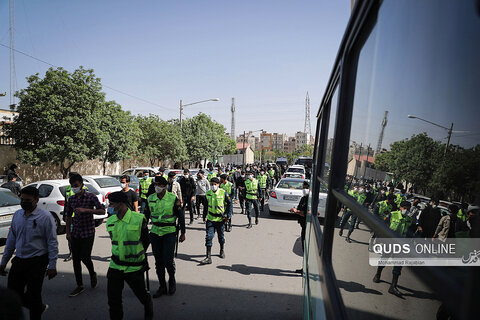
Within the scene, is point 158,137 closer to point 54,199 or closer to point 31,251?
point 54,199

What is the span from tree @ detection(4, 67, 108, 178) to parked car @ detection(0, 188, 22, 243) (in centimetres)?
979

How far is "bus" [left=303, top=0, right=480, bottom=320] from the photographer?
1.72 feet

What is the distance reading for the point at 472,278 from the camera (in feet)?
1.36

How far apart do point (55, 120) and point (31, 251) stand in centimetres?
1485

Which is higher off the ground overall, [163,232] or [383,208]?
[383,208]

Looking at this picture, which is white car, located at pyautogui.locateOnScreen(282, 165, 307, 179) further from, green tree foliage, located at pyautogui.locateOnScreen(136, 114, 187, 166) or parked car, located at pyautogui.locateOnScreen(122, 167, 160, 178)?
green tree foliage, located at pyautogui.locateOnScreen(136, 114, 187, 166)

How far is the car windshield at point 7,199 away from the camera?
7.05m

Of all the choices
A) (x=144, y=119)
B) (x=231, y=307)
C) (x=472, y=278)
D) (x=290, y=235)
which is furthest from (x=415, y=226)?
(x=144, y=119)

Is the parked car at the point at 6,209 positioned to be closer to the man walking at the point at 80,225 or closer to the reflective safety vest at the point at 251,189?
the man walking at the point at 80,225

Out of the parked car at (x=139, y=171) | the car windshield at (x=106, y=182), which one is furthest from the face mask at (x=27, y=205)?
the parked car at (x=139, y=171)

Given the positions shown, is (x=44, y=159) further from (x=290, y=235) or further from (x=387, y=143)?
(x=387, y=143)

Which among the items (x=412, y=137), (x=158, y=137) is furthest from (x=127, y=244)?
(x=158, y=137)

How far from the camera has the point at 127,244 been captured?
353 centimetres

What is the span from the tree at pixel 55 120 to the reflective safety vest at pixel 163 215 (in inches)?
549
